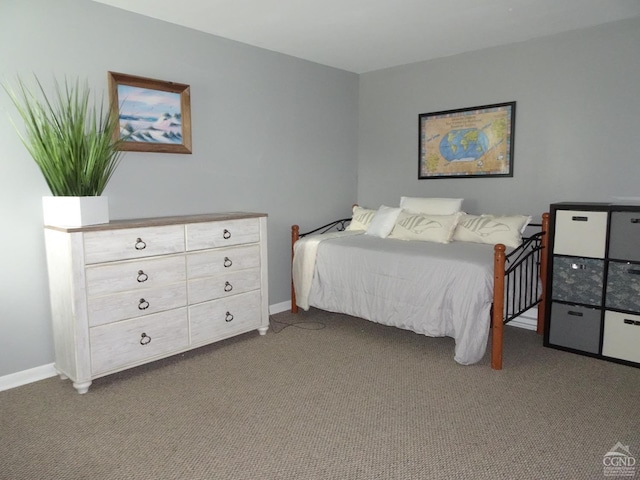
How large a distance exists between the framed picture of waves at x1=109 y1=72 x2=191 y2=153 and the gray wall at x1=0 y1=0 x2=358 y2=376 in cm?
7

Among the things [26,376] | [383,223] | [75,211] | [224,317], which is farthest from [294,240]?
[26,376]

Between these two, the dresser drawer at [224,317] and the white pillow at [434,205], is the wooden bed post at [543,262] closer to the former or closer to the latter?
the white pillow at [434,205]

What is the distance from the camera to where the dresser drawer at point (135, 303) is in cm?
257

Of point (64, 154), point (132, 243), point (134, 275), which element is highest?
point (64, 154)

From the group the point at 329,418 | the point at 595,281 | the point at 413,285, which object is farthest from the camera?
the point at 413,285

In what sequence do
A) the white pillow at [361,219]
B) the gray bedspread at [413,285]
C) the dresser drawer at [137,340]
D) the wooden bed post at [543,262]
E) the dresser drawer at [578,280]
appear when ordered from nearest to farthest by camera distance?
the dresser drawer at [137,340] → the gray bedspread at [413,285] → the dresser drawer at [578,280] → the wooden bed post at [543,262] → the white pillow at [361,219]

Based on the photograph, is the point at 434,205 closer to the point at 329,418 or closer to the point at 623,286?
the point at 623,286

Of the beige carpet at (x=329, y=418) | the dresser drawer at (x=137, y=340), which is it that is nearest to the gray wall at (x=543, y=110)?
the beige carpet at (x=329, y=418)

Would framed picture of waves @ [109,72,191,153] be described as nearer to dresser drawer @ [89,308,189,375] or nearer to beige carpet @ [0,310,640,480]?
dresser drawer @ [89,308,189,375]

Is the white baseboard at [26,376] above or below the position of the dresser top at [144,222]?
below

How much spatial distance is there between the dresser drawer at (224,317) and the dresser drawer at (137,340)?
0.28 feet

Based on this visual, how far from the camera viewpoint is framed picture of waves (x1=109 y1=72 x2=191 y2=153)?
9.91 ft

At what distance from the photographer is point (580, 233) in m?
3.01

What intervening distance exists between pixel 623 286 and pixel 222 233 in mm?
2640
